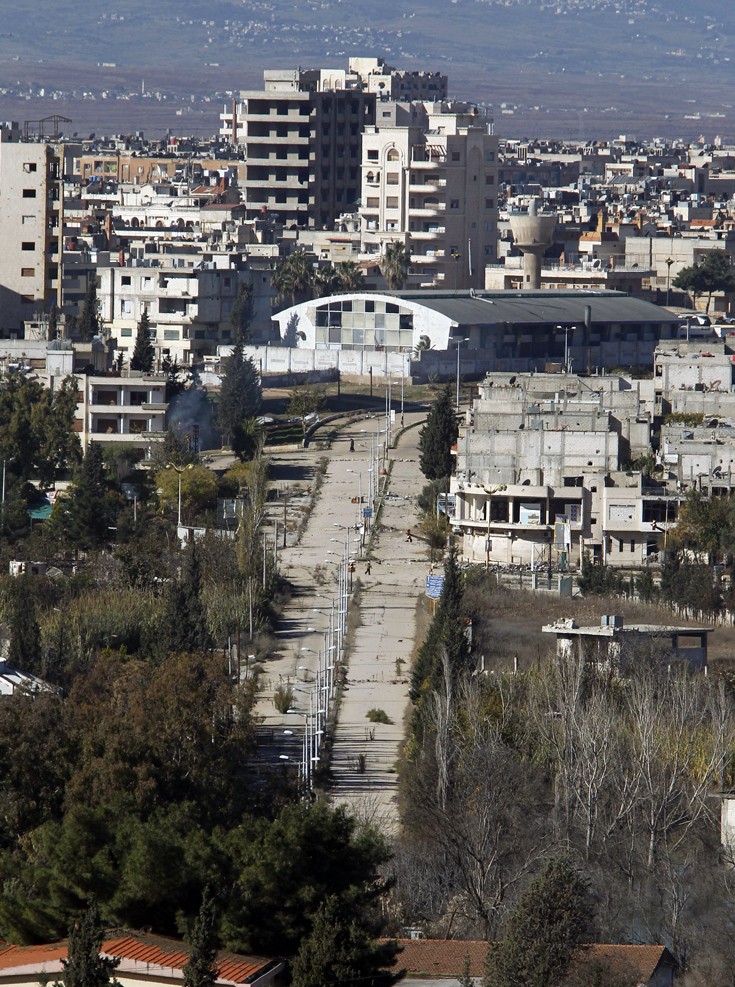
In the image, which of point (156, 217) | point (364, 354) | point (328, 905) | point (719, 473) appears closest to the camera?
point (328, 905)

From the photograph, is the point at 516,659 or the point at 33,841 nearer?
the point at 33,841

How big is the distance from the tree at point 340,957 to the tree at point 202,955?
0.77 m

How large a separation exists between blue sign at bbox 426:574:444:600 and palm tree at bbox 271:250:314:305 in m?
44.9

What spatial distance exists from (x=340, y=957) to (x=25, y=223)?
6318 cm

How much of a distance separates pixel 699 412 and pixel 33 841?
133 ft

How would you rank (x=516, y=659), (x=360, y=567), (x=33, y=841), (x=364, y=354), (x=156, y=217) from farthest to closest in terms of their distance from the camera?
(x=156, y=217) < (x=364, y=354) < (x=360, y=567) < (x=516, y=659) < (x=33, y=841)

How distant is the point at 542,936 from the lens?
2148cm

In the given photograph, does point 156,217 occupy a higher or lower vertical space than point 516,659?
higher

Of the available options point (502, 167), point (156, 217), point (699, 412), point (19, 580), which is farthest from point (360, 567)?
point (502, 167)

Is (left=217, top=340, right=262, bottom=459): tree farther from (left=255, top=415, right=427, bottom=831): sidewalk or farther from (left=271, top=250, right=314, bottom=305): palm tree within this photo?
(left=271, top=250, right=314, bottom=305): palm tree

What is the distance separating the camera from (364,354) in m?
79.5

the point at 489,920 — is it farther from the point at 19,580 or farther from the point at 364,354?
the point at 364,354

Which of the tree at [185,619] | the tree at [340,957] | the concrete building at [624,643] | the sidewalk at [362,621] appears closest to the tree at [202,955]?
the tree at [340,957]

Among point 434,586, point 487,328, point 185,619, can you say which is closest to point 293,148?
point 487,328
